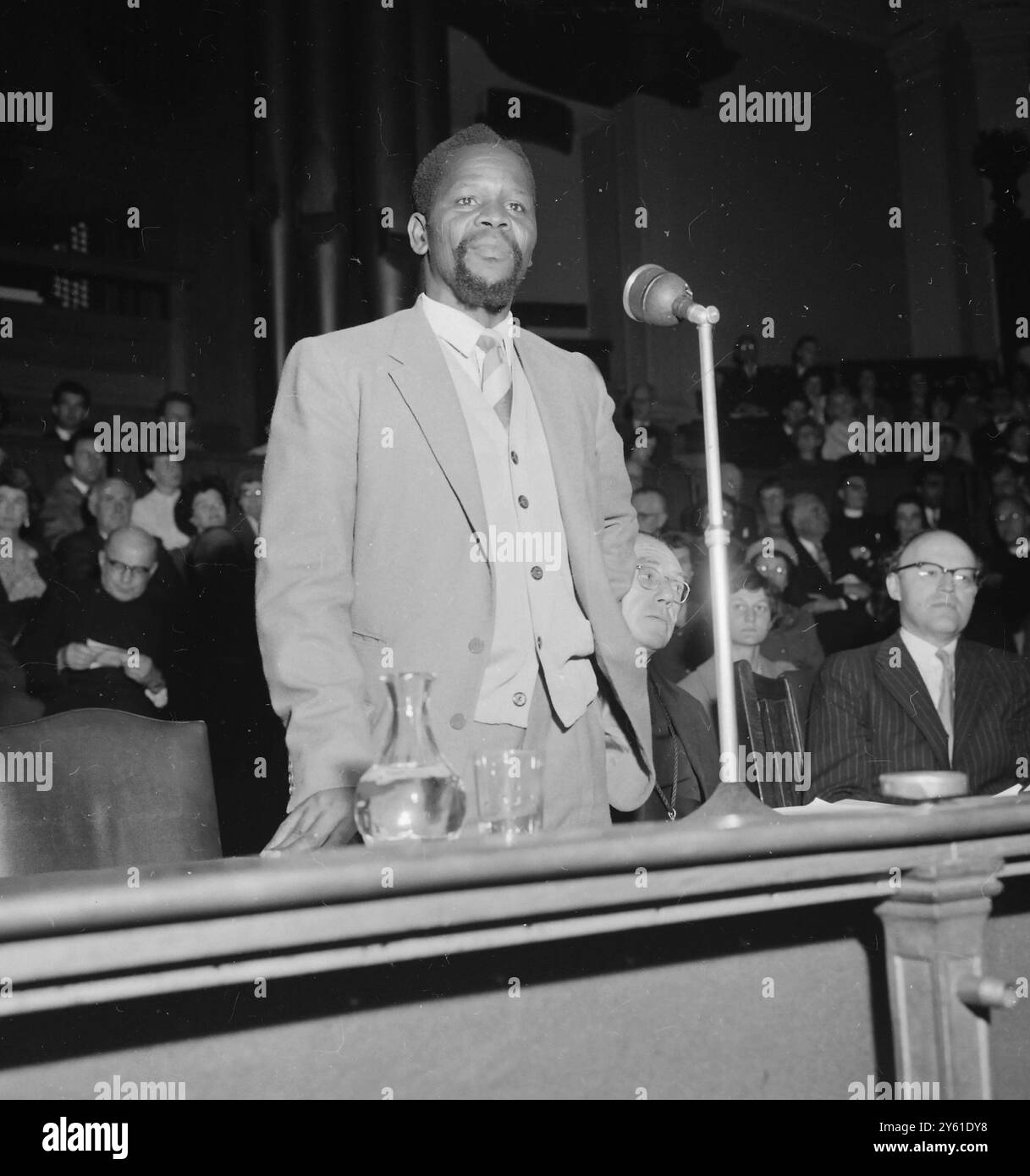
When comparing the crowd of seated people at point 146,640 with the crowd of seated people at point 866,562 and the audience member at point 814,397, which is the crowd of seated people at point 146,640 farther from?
the audience member at point 814,397

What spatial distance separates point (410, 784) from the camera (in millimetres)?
1088

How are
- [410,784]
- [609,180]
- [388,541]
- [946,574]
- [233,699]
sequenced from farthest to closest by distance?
[609,180], [233,699], [946,574], [388,541], [410,784]

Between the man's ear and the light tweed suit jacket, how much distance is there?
16cm

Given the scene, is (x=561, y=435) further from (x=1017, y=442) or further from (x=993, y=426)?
(x=993, y=426)

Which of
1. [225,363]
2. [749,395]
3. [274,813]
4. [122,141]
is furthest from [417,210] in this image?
[122,141]

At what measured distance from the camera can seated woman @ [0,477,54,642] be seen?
4320mm

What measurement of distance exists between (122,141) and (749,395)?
416cm

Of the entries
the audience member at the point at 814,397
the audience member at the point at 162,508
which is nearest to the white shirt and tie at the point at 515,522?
the audience member at the point at 162,508

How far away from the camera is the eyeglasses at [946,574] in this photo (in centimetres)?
323

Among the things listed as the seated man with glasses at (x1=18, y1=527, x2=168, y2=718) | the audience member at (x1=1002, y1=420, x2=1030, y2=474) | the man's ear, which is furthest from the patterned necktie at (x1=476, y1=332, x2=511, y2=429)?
the audience member at (x1=1002, y1=420, x2=1030, y2=474)

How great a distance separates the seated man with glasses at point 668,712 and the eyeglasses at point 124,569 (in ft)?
5.93

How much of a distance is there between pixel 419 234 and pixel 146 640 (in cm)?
251

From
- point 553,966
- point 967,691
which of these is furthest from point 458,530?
point 967,691
